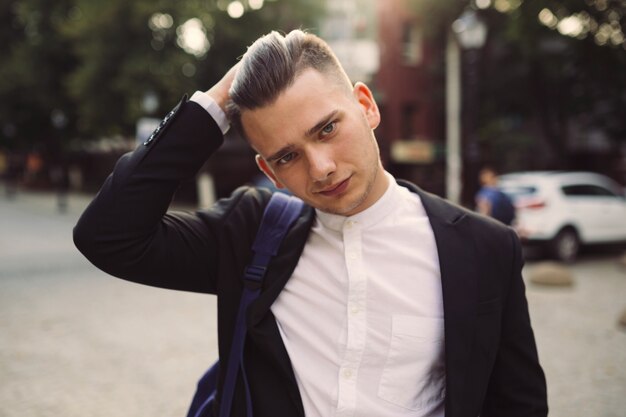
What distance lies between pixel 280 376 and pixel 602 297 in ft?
27.2

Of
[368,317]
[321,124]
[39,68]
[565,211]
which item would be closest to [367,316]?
[368,317]

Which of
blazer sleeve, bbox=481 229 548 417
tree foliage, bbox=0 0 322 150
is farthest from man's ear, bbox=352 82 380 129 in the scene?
tree foliage, bbox=0 0 322 150

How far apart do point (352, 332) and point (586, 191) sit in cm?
1231

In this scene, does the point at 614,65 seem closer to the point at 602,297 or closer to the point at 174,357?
the point at 602,297

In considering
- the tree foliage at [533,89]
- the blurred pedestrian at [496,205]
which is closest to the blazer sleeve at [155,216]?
the blurred pedestrian at [496,205]

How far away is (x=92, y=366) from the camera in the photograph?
5.42m

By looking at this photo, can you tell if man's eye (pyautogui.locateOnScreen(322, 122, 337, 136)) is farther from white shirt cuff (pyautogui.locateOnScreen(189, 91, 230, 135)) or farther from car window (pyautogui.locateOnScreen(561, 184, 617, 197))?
car window (pyautogui.locateOnScreen(561, 184, 617, 197))

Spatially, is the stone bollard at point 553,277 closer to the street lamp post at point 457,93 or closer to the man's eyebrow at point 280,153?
the street lamp post at point 457,93

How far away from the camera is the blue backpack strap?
1.61 meters

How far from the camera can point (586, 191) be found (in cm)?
Result: 1245

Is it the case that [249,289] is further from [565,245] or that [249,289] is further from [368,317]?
[565,245]

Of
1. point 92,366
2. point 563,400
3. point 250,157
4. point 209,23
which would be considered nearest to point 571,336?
point 563,400

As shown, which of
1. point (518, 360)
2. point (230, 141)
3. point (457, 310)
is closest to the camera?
point (457, 310)

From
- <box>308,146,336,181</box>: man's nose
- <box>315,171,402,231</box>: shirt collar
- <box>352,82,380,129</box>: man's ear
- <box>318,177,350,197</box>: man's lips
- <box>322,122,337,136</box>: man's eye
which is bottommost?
<box>315,171,402,231</box>: shirt collar
